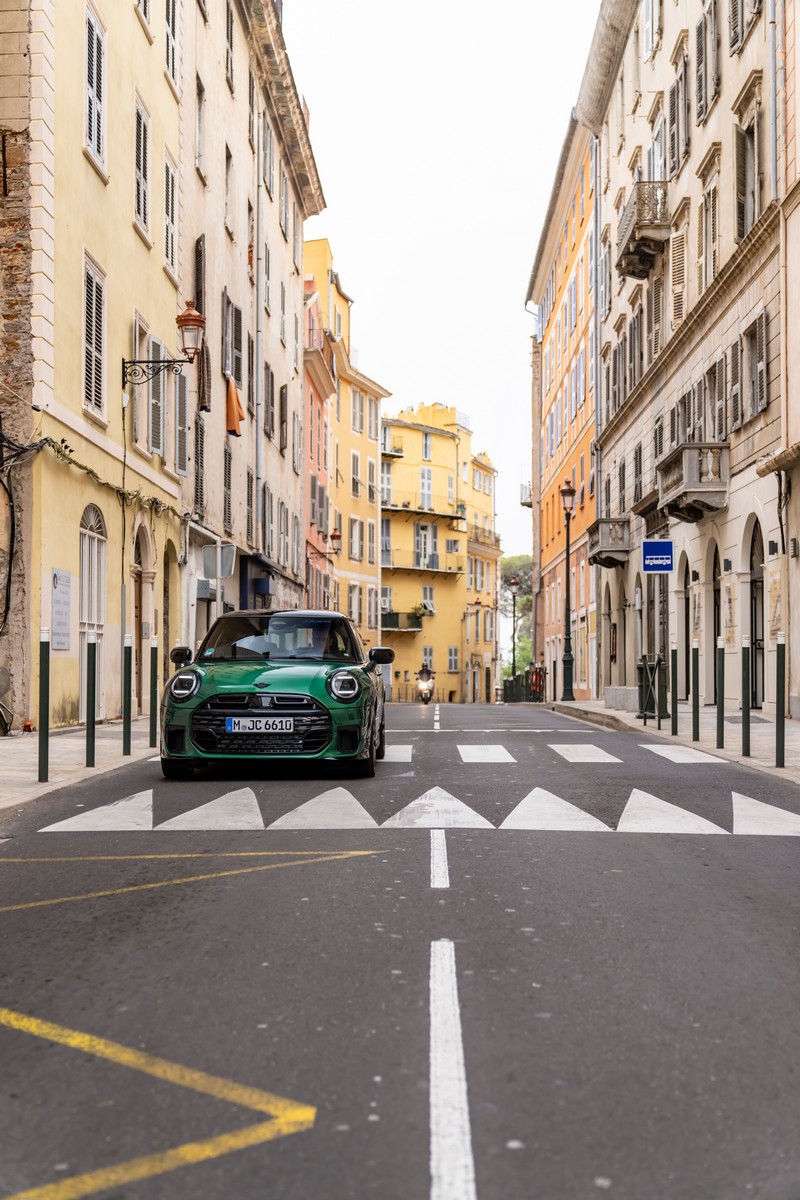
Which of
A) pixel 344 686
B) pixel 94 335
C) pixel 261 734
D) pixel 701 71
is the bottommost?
pixel 261 734

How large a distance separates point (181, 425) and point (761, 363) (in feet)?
34.6

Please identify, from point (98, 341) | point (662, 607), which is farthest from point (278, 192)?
point (98, 341)

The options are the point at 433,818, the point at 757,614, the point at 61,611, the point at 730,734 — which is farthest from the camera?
the point at 757,614

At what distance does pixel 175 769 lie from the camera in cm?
1066

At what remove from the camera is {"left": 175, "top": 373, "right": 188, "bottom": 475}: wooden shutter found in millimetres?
24375

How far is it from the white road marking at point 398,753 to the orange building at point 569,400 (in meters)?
28.7

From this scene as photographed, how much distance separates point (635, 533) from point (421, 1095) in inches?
1332

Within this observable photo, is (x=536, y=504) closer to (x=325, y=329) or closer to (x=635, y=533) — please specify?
(x=325, y=329)

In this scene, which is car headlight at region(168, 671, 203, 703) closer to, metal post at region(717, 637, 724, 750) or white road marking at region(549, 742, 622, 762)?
white road marking at region(549, 742, 622, 762)

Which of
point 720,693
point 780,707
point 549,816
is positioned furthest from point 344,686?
point 720,693

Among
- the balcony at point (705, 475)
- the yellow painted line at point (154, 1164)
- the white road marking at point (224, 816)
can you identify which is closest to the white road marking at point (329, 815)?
the white road marking at point (224, 816)

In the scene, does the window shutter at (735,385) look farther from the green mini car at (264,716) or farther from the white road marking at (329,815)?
the white road marking at (329,815)

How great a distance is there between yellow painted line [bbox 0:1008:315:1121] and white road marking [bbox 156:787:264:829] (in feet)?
13.2

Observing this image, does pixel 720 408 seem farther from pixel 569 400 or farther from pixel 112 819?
pixel 569 400
